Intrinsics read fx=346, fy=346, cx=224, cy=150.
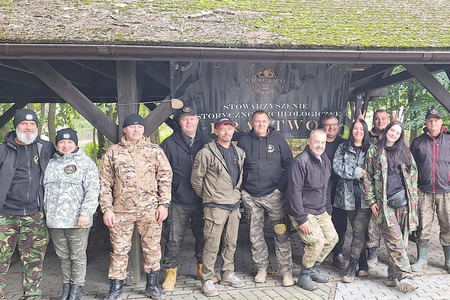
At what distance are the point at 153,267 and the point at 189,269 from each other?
0.88 meters

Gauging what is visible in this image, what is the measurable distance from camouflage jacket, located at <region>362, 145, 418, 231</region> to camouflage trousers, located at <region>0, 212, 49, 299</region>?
11.4 feet

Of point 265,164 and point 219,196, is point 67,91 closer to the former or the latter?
point 219,196

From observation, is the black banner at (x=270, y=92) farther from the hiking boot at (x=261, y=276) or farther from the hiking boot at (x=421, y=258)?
the hiking boot at (x=421, y=258)

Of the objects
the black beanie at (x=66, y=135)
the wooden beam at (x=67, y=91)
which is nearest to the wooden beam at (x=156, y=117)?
the wooden beam at (x=67, y=91)

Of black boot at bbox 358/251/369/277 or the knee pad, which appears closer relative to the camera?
the knee pad

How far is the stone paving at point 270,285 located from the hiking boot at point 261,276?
0.19ft

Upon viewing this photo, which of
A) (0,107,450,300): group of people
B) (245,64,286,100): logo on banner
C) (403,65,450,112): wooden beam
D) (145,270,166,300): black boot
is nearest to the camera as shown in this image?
(0,107,450,300): group of people

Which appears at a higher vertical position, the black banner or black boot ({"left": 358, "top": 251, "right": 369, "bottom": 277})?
the black banner

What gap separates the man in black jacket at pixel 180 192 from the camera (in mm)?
3939

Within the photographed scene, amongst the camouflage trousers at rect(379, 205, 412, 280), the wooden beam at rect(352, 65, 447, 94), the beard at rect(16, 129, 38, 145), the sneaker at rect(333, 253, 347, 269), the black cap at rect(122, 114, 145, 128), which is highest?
the wooden beam at rect(352, 65, 447, 94)

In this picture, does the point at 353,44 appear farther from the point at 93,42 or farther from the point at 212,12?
the point at 93,42

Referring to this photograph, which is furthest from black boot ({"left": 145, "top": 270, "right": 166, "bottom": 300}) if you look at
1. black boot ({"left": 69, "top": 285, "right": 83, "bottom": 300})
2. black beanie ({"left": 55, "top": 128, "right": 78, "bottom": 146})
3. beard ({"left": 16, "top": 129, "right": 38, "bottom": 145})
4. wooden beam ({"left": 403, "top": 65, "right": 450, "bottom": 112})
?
wooden beam ({"left": 403, "top": 65, "right": 450, "bottom": 112})

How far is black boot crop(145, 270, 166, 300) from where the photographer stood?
3686 millimetres

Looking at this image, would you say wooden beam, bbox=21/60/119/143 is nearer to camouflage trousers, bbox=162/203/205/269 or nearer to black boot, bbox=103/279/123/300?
camouflage trousers, bbox=162/203/205/269
